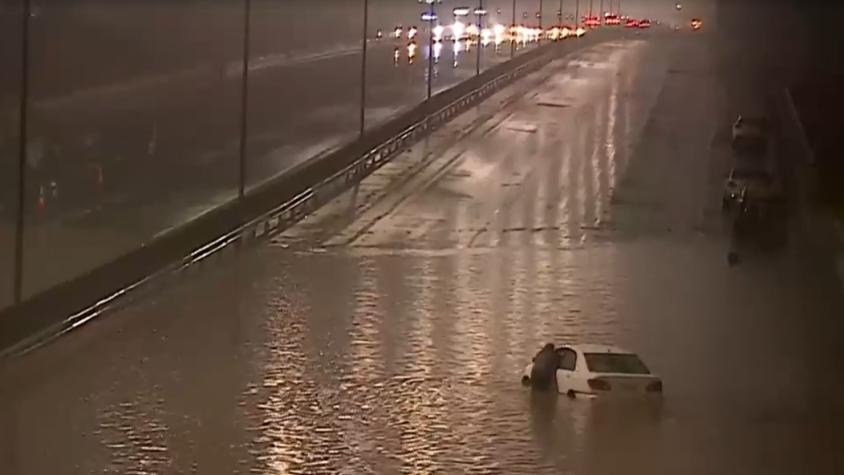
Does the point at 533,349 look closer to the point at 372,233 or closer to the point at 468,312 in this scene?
the point at 468,312

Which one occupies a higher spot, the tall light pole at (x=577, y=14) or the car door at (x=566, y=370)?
the tall light pole at (x=577, y=14)

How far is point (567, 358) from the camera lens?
1588 cm

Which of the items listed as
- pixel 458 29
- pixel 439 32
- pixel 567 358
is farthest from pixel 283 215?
pixel 458 29

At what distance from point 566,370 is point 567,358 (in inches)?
11.2

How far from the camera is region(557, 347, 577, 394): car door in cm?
1546

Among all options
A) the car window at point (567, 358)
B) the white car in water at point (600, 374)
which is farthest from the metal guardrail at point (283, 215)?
the car window at point (567, 358)

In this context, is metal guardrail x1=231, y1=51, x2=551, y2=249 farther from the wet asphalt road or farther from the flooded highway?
the wet asphalt road

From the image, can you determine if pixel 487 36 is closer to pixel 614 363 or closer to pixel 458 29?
pixel 458 29

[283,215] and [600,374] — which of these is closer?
[600,374]

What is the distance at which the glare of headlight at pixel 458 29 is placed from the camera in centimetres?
5958

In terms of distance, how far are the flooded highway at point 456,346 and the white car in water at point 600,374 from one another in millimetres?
225

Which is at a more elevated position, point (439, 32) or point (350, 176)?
point (439, 32)

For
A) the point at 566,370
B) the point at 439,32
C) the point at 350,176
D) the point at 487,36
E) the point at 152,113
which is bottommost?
the point at 566,370

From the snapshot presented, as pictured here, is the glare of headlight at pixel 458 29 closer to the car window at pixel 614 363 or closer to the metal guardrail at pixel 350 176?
the metal guardrail at pixel 350 176
